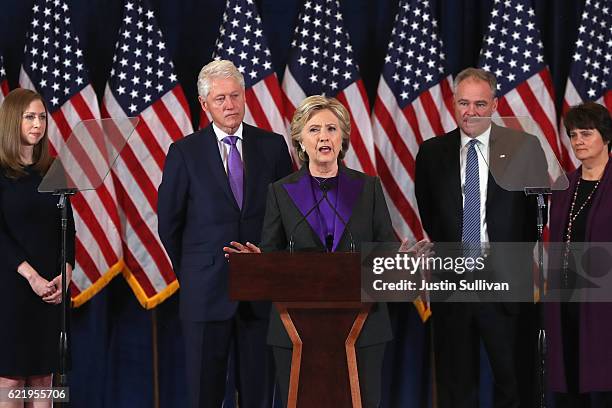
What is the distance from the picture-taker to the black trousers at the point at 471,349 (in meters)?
4.68

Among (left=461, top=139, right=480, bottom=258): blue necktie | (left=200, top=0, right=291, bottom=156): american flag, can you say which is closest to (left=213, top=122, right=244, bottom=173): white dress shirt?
(left=200, top=0, right=291, bottom=156): american flag

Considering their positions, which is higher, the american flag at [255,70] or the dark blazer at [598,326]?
the american flag at [255,70]

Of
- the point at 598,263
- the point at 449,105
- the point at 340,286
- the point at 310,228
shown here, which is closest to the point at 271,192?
the point at 310,228

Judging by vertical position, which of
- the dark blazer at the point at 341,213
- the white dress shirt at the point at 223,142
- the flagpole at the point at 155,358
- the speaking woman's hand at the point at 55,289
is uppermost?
the white dress shirt at the point at 223,142

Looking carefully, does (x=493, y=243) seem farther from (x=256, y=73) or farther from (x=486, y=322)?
(x=256, y=73)

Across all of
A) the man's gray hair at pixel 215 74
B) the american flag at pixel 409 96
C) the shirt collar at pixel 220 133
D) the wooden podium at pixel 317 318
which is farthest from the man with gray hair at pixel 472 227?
the wooden podium at pixel 317 318

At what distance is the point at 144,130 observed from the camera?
5379 mm

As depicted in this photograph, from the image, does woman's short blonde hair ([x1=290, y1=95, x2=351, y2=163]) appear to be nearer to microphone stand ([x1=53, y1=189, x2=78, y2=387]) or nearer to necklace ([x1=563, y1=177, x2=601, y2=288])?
microphone stand ([x1=53, y1=189, x2=78, y2=387])

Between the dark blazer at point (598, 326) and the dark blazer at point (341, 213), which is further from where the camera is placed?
the dark blazer at point (598, 326)

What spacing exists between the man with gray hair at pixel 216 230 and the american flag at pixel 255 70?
3.08 ft

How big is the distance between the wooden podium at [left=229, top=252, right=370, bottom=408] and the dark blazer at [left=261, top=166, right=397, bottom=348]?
0.78 feet

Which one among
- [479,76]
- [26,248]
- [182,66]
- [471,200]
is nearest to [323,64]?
[182,66]

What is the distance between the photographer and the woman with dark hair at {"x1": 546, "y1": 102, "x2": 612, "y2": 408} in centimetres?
441

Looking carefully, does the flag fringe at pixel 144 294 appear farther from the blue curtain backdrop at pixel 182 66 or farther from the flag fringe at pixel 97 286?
the blue curtain backdrop at pixel 182 66
